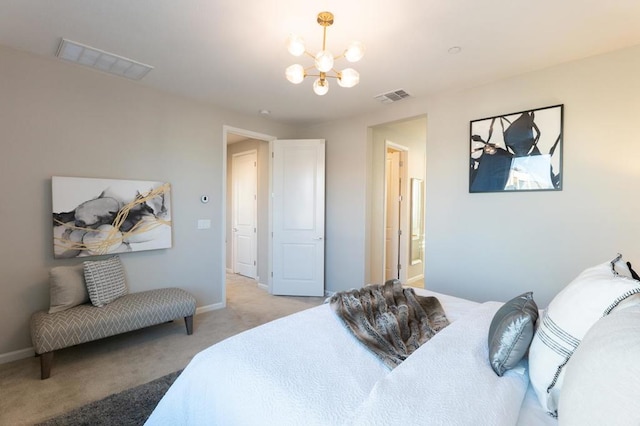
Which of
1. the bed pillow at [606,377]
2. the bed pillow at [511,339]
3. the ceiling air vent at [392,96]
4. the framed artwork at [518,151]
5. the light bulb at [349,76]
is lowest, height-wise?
the bed pillow at [511,339]

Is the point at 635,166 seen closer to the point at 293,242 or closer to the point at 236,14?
the point at 236,14

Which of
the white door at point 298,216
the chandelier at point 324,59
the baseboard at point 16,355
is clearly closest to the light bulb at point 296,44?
the chandelier at point 324,59

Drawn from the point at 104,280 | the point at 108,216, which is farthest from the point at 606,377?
the point at 108,216

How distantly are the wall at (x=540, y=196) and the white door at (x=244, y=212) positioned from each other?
2.59m

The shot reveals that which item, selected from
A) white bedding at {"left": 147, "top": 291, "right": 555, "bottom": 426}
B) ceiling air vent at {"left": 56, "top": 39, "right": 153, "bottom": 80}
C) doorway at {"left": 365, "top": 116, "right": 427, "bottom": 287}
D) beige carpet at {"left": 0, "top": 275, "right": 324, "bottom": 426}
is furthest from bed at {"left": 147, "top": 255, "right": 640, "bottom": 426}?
doorway at {"left": 365, "top": 116, "right": 427, "bottom": 287}

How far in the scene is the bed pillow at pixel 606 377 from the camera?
2.01ft

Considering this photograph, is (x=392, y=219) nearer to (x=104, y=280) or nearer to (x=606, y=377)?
(x=104, y=280)

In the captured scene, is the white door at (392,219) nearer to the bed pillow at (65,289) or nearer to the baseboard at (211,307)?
the baseboard at (211,307)

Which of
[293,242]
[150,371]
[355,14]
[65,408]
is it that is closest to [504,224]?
[355,14]

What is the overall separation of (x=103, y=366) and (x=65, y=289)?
0.74 m

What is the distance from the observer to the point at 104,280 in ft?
9.10

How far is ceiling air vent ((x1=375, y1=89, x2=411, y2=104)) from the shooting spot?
3389 mm

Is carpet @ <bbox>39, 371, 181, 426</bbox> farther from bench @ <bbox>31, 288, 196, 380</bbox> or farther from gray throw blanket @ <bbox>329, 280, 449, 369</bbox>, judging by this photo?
gray throw blanket @ <bbox>329, 280, 449, 369</bbox>

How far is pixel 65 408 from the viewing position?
194 centimetres
